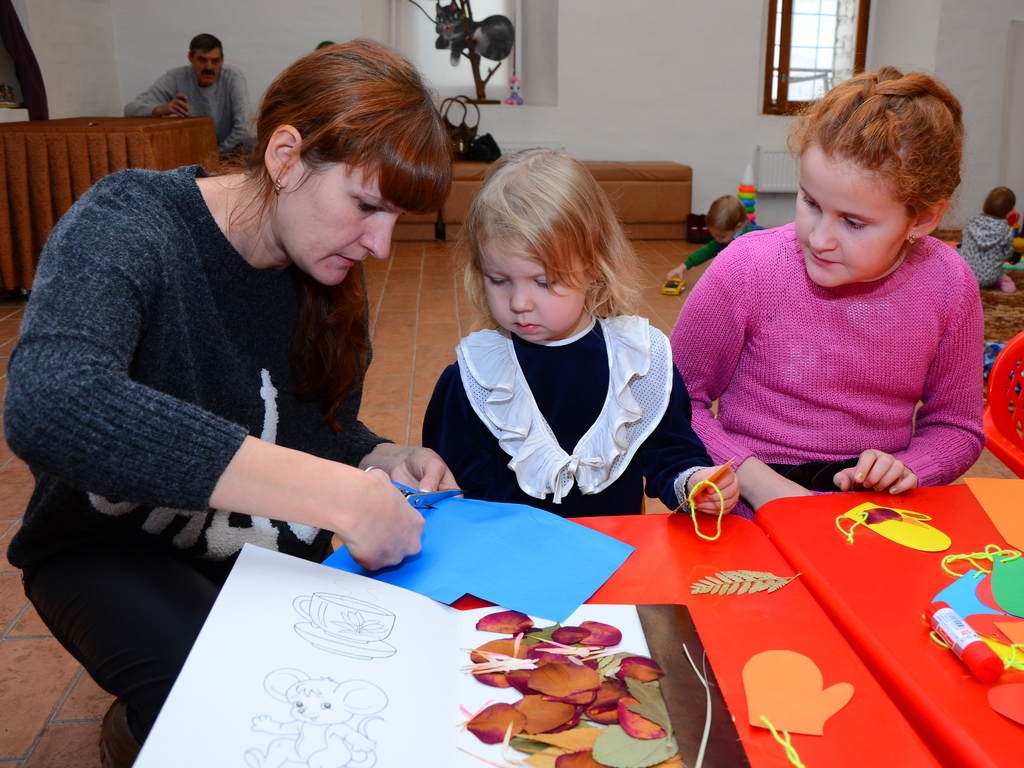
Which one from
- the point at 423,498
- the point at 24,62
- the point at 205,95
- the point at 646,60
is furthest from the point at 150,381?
the point at 646,60

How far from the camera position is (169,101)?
20.1ft

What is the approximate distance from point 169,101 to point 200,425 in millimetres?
6207

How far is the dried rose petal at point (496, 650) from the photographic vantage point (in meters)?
0.68

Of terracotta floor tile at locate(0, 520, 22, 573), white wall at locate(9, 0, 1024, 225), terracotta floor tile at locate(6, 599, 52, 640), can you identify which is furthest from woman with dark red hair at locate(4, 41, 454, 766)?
white wall at locate(9, 0, 1024, 225)

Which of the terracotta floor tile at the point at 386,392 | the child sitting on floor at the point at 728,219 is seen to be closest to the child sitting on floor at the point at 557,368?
the terracotta floor tile at the point at 386,392

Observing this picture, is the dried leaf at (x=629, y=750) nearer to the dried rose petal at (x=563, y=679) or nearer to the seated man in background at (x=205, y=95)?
the dried rose petal at (x=563, y=679)

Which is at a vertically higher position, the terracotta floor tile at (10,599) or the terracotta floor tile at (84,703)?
the terracotta floor tile at (10,599)

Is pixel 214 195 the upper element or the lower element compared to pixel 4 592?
upper

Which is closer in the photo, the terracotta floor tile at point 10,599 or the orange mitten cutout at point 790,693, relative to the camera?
the orange mitten cutout at point 790,693

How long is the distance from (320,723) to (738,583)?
16.4 inches

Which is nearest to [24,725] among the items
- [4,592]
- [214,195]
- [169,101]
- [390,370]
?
[4,592]

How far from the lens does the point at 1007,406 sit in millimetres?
1365

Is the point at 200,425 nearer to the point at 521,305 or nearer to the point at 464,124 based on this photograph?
the point at 521,305

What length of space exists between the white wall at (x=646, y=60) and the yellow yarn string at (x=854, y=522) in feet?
20.7
